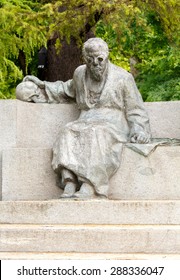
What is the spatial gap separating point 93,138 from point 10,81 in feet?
29.1

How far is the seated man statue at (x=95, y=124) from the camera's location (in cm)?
1041

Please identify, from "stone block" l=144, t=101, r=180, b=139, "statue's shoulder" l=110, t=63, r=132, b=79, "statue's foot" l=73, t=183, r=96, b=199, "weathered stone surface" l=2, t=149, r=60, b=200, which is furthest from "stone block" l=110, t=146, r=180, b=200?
"statue's shoulder" l=110, t=63, r=132, b=79

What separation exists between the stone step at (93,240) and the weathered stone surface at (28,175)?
1701mm

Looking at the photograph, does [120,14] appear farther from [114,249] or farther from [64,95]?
[114,249]

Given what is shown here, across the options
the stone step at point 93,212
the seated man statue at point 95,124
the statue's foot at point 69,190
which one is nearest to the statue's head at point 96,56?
the seated man statue at point 95,124

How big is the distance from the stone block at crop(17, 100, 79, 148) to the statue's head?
2.81ft

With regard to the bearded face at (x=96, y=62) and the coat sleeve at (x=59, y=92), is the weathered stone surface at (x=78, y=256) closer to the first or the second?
the bearded face at (x=96, y=62)

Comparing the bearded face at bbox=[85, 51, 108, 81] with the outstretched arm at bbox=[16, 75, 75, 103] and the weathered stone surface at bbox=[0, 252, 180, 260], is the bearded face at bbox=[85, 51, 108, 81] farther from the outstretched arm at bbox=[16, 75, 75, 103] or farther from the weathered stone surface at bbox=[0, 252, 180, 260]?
the weathered stone surface at bbox=[0, 252, 180, 260]

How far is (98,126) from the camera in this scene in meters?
10.6

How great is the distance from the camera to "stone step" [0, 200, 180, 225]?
31.9 feet

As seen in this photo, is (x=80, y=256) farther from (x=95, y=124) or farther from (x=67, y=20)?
(x=67, y=20)

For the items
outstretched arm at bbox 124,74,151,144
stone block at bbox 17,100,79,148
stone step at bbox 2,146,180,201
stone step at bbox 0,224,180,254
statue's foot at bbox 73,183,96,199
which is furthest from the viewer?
stone block at bbox 17,100,79,148

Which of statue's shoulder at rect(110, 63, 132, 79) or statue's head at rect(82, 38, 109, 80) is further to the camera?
statue's shoulder at rect(110, 63, 132, 79)

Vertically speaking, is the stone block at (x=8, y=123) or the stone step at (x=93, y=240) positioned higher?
the stone block at (x=8, y=123)
